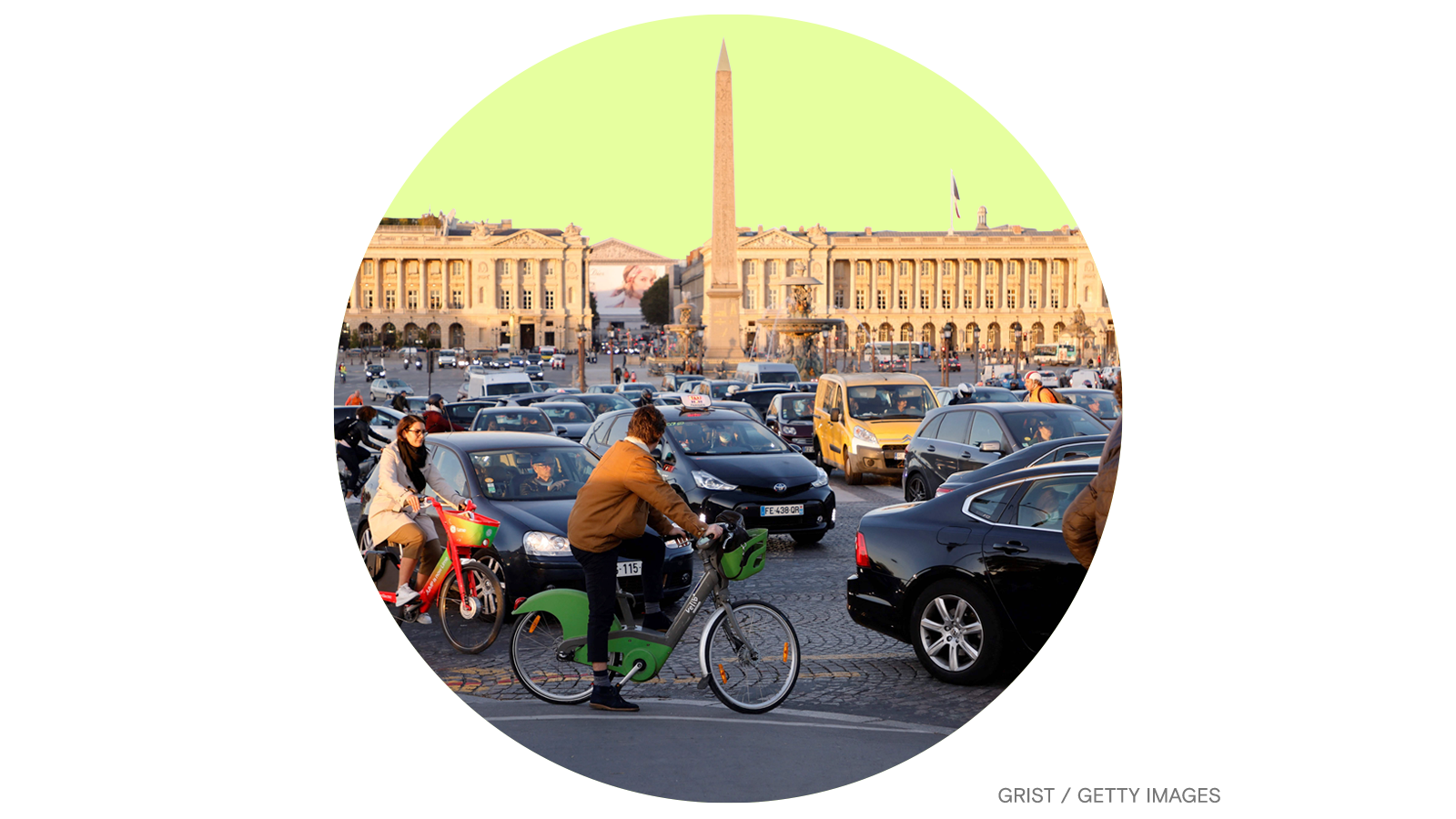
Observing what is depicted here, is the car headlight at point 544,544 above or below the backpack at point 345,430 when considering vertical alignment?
below

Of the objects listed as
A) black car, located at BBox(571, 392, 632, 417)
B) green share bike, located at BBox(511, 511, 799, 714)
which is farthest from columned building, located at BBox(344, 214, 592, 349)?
green share bike, located at BBox(511, 511, 799, 714)

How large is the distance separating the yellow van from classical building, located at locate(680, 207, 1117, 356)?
100m

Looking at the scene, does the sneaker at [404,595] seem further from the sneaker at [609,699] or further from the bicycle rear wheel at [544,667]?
the sneaker at [609,699]

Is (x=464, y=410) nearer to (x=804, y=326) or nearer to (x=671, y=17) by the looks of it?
(x=671, y=17)

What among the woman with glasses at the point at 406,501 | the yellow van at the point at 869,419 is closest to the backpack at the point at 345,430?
the woman with glasses at the point at 406,501

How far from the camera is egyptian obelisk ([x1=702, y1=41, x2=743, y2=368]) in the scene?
43188mm

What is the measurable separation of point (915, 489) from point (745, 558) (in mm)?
9235

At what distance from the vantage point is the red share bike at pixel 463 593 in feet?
29.1

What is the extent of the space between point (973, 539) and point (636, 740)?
238cm

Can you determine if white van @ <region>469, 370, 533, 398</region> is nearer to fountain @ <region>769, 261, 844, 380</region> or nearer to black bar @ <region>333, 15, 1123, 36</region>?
fountain @ <region>769, 261, 844, 380</region>

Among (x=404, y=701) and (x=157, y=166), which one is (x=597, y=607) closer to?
(x=404, y=701)

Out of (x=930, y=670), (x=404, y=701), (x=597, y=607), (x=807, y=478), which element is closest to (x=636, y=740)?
(x=597, y=607)

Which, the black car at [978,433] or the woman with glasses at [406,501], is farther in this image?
the black car at [978,433]

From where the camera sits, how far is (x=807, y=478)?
1345 cm
